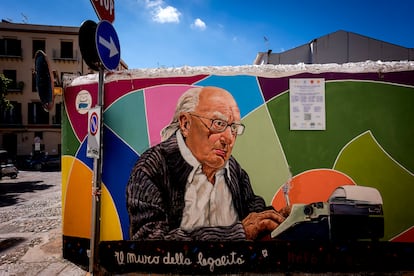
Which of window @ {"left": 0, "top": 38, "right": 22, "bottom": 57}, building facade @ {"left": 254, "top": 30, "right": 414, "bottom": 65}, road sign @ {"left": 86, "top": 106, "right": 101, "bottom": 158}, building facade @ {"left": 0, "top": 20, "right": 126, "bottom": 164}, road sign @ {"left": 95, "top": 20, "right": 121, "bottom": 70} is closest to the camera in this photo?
road sign @ {"left": 95, "top": 20, "right": 121, "bottom": 70}

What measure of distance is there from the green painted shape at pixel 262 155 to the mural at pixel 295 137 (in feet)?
0.04

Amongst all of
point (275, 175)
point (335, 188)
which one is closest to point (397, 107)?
point (335, 188)

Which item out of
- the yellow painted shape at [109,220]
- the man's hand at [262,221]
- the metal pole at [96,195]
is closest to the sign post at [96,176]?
the metal pole at [96,195]

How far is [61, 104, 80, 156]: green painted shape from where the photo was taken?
3.70m

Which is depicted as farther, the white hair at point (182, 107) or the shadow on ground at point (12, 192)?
the shadow on ground at point (12, 192)

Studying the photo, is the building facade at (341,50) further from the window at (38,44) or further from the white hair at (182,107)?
the window at (38,44)

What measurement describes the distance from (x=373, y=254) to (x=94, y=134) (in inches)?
156

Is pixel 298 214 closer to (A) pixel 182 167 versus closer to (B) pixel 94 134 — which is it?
(A) pixel 182 167

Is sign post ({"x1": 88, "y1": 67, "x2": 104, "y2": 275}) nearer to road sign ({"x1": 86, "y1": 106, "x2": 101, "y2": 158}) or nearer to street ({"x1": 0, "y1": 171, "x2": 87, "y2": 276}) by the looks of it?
road sign ({"x1": 86, "y1": 106, "x2": 101, "y2": 158})

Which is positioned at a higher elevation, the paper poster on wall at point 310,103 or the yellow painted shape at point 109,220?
the paper poster on wall at point 310,103

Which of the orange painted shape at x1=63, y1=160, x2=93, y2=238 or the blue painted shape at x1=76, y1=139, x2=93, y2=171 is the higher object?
the blue painted shape at x1=76, y1=139, x2=93, y2=171

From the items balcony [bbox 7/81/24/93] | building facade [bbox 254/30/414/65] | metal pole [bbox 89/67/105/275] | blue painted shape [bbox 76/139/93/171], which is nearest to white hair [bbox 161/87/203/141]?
metal pole [bbox 89/67/105/275]

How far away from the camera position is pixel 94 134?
324cm

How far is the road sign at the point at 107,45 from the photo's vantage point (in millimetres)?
3105
